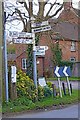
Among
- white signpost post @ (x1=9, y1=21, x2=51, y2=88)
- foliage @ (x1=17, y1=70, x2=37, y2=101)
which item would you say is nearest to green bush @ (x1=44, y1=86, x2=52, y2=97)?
foliage @ (x1=17, y1=70, x2=37, y2=101)

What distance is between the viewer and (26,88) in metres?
14.9

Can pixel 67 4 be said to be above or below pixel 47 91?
above

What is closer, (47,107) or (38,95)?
(47,107)

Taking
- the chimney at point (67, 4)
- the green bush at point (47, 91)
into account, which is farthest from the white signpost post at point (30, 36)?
the chimney at point (67, 4)

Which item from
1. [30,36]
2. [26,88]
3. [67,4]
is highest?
[67,4]

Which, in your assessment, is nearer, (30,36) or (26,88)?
(30,36)

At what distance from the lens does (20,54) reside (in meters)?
46.4

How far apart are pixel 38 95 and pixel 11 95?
5.91 ft

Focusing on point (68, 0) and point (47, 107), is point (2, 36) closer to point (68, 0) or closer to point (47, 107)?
point (47, 107)

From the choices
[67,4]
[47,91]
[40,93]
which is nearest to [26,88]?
[40,93]

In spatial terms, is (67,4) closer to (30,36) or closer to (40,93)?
(30,36)

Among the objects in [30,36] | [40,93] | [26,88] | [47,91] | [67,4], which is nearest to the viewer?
[30,36]

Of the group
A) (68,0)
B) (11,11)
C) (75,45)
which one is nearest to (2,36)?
(11,11)

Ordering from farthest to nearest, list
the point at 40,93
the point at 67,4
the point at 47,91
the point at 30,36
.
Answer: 1. the point at 67,4
2. the point at 47,91
3. the point at 40,93
4. the point at 30,36
